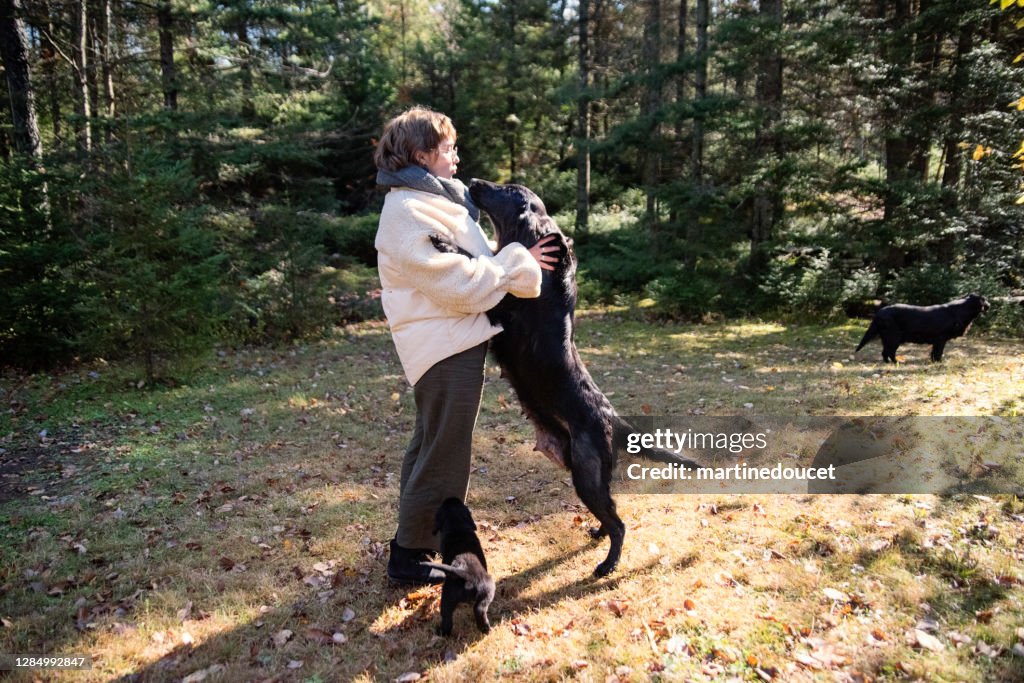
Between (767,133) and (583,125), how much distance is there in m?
6.18

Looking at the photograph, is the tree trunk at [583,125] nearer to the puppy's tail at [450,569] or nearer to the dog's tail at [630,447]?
the dog's tail at [630,447]

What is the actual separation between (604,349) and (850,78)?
7234 millimetres

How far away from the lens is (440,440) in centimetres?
282

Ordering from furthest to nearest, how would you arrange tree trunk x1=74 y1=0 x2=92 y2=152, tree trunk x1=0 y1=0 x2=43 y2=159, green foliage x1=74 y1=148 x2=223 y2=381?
1. tree trunk x1=74 y1=0 x2=92 y2=152
2. tree trunk x1=0 y1=0 x2=43 y2=159
3. green foliage x1=74 y1=148 x2=223 y2=381

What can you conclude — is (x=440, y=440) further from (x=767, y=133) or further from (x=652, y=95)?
(x=652, y=95)

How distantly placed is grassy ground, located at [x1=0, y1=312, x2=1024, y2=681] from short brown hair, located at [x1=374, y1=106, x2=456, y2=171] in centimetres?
224

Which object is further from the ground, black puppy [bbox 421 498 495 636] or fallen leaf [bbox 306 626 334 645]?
black puppy [bbox 421 498 495 636]

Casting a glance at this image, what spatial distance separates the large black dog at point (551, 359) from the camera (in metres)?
2.88

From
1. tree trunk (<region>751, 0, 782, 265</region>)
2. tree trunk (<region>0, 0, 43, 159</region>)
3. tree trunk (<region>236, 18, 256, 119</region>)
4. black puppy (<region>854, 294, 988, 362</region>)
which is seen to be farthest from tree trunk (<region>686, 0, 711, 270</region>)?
tree trunk (<region>0, 0, 43, 159</region>)

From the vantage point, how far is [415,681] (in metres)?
2.61

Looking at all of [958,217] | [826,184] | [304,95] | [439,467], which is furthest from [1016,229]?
[304,95]

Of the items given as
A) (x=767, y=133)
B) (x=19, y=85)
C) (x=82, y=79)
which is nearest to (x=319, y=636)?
(x=19, y=85)

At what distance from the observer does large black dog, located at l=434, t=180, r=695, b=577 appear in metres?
2.88

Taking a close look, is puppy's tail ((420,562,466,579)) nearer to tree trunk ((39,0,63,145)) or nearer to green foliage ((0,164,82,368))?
green foliage ((0,164,82,368))
